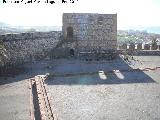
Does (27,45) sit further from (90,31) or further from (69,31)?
(90,31)

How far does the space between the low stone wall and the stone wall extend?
2.00 metres

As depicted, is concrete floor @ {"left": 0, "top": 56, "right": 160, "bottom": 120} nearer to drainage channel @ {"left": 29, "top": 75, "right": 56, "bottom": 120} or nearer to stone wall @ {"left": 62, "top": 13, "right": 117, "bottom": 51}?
drainage channel @ {"left": 29, "top": 75, "right": 56, "bottom": 120}

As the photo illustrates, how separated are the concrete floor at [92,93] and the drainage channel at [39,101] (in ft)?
1.01

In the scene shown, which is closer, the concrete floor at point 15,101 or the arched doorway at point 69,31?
the concrete floor at point 15,101

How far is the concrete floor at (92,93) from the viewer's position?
1577cm

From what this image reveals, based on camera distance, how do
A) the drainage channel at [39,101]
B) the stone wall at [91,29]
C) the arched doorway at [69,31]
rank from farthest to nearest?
1. the arched doorway at [69,31]
2. the stone wall at [91,29]
3. the drainage channel at [39,101]

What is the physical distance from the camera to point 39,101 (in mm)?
17578

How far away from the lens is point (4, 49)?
26.0m

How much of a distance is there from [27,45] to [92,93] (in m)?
13.2

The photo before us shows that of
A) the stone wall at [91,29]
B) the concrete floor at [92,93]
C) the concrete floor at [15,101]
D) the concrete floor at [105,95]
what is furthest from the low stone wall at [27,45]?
the concrete floor at [15,101]

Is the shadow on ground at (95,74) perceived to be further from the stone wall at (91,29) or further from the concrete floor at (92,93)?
the stone wall at (91,29)

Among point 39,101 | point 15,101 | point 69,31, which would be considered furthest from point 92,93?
point 69,31

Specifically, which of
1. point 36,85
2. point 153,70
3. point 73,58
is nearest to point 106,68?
point 153,70

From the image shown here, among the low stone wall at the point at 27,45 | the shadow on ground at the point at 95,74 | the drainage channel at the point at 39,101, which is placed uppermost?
the low stone wall at the point at 27,45
